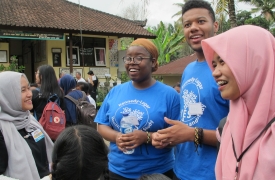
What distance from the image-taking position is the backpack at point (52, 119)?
3680 millimetres

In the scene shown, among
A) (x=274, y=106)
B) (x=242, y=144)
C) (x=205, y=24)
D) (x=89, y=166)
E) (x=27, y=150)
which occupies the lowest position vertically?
(x=27, y=150)

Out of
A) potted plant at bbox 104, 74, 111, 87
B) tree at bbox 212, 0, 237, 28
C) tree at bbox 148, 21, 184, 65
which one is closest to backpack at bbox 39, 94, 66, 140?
tree at bbox 212, 0, 237, 28

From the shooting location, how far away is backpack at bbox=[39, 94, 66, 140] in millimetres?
3680

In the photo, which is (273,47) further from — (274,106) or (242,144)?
(242,144)

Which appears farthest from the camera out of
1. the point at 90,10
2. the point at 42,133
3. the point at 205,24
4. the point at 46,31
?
the point at 90,10

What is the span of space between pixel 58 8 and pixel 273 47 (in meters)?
16.0

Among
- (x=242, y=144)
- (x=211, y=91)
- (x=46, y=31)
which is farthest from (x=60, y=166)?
(x=46, y=31)

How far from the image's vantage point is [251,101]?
139 centimetres

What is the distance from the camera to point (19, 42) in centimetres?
1678

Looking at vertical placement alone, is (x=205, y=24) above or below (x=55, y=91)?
above

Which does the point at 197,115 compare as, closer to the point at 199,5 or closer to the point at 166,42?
the point at 199,5

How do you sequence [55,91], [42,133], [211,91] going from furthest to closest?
1. [55,91]
2. [42,133]
3. [211,91]

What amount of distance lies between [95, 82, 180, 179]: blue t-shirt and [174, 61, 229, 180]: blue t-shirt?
0.64 ft

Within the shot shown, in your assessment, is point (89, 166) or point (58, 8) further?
point (58, 8)
